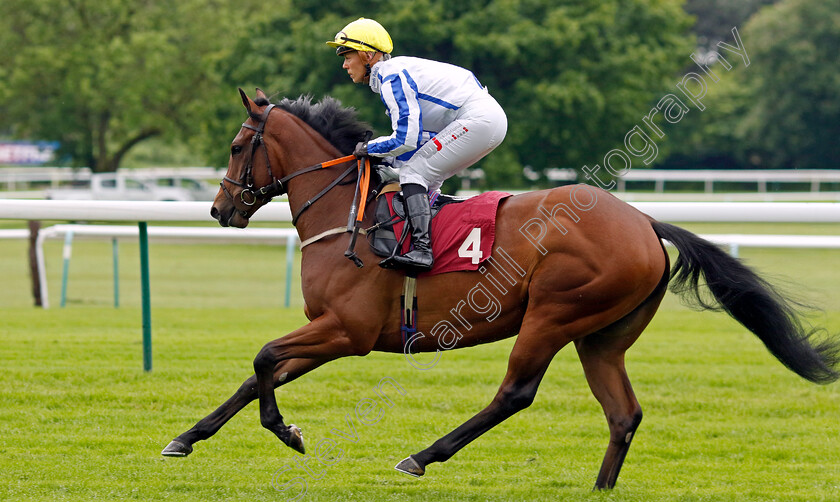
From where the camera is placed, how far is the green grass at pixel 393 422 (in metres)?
4.32

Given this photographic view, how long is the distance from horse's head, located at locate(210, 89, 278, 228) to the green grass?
1.23 meters

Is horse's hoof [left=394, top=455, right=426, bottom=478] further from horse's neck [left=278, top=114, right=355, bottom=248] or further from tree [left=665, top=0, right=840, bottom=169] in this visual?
tree [left=665, top=0, right=840, bottom=169]

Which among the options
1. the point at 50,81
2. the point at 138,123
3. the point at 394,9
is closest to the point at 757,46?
the point at 394,9

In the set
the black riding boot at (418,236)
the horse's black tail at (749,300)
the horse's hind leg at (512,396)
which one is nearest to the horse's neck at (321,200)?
the black riding boot at (418,236)

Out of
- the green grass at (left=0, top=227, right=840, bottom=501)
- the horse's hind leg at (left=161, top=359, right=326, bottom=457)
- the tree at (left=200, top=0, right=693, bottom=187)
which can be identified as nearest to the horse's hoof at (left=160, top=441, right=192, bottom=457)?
the horse's hind leg at (left=161, top=359, right=326, bottom=457)

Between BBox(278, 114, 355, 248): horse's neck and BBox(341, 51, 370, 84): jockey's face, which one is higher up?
BBox(341, 51, 370, 84): jockey's face

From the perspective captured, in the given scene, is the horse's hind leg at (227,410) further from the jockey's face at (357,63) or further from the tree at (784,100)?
the tree at (784,100)

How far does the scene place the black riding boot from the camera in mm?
4078

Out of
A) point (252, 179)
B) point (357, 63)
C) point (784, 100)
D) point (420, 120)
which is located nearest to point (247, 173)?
point (252, 179)

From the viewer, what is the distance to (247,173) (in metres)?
4.46

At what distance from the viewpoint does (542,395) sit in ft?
20.5

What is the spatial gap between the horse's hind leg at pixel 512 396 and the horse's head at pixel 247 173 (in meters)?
1.37

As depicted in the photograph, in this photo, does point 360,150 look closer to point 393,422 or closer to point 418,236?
point 418,236

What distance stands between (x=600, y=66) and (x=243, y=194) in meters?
15.2
